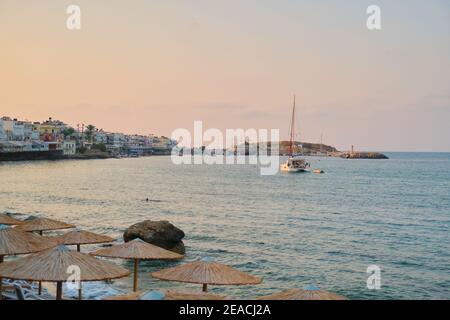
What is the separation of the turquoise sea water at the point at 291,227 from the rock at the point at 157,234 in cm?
110

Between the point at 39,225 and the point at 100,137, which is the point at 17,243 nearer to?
the point at 39,225

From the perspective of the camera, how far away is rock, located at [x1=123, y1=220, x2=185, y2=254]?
21.0 m

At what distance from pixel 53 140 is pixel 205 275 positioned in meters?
129

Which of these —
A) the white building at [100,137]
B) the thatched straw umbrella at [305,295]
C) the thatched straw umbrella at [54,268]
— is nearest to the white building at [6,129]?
the white building at [100,137]

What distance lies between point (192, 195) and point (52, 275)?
1654 inches

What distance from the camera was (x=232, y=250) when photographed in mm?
23516

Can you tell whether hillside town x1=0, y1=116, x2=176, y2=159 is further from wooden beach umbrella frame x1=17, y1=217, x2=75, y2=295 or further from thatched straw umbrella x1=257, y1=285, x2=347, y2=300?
thatched straw umbrella x1=257, y1=285, x2=347, y2=300

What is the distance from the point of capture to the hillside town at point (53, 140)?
115000mm

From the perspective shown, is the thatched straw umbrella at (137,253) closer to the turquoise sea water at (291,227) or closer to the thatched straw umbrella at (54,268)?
the thatched straw umbrella at (54,268)

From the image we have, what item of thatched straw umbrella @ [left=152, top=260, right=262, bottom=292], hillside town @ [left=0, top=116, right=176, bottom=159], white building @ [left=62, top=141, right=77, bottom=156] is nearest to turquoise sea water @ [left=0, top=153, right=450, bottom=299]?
thatched straw umbrella @ [left=152, top=260, right=262, bottom=292]

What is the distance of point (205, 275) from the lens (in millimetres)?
10047

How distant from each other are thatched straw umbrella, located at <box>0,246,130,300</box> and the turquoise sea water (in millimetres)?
6910

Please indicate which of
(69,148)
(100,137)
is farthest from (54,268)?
(100,137)
